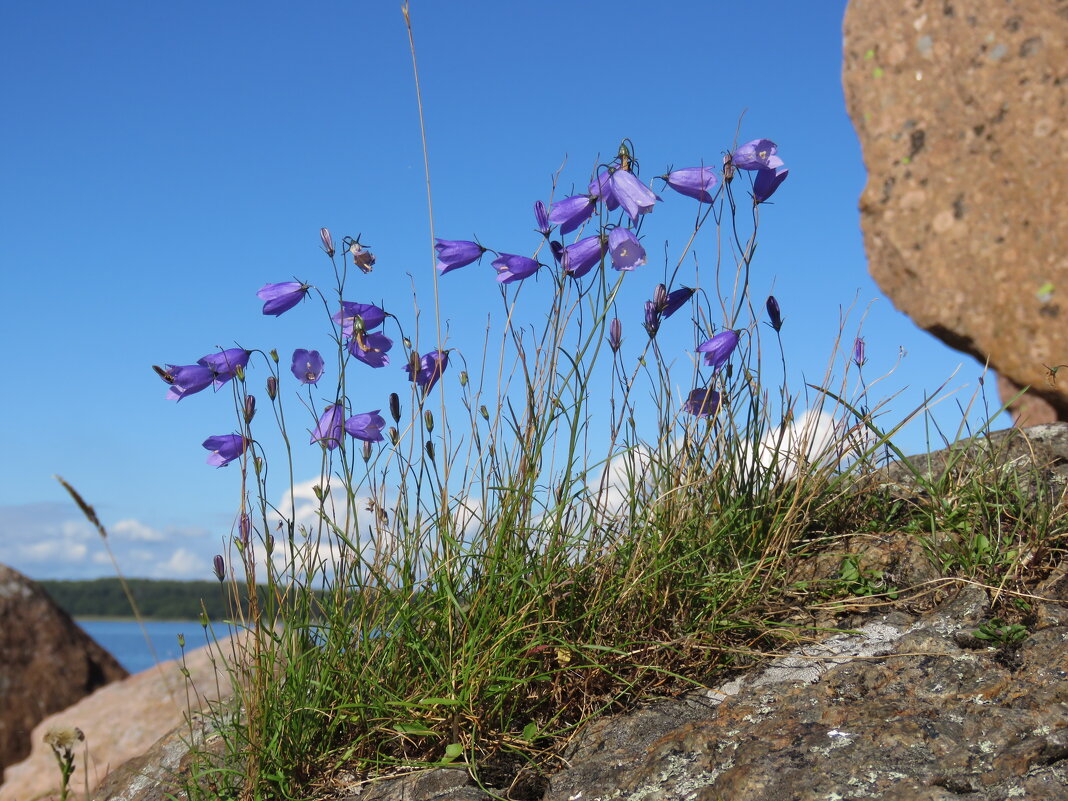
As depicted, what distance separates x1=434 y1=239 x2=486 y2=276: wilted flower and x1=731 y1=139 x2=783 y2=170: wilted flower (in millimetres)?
828

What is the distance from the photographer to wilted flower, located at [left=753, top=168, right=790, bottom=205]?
2.88 meters

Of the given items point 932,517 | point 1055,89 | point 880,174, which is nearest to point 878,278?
point 880,174

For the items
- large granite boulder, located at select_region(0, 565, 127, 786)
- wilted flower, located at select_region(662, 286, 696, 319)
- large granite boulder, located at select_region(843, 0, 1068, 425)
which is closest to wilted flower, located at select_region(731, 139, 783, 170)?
wilted flower, located at select_region(662, 286, 696, 319)

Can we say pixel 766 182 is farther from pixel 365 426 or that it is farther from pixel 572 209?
pixel 365 426

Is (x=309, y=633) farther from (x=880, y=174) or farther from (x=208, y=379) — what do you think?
(x=880, y=174)

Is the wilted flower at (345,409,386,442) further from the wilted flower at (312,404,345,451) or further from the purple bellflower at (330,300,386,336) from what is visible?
the purple bellflower at (330,300,386,336)

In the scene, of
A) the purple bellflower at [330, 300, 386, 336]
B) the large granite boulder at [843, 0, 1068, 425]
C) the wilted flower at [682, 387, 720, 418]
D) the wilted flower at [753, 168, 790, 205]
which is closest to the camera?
the purple bellflower at [330, 300, 386, 336]

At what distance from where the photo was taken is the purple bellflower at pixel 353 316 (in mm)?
2654

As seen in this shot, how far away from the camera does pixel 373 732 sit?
8.41 ft

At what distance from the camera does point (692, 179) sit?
2.77 meters

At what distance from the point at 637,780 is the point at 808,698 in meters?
0.51

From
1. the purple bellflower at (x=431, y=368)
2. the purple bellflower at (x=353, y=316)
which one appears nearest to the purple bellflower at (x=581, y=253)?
the purple bellflower at (x=431, y=368)

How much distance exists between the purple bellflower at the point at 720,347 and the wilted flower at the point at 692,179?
45 centimetres

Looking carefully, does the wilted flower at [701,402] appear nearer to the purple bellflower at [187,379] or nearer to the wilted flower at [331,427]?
the wilted flower at [331,427]
